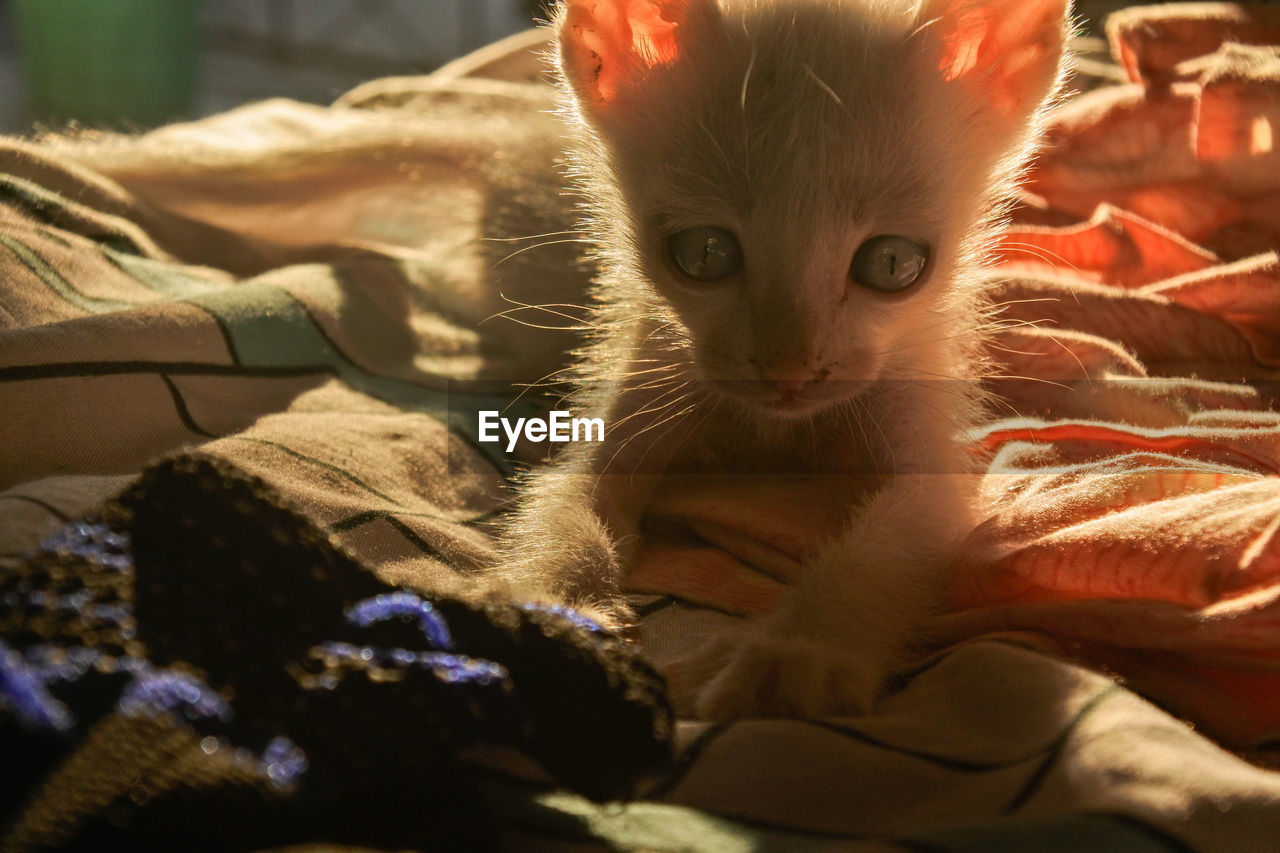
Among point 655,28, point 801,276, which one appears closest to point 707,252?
point 801,276

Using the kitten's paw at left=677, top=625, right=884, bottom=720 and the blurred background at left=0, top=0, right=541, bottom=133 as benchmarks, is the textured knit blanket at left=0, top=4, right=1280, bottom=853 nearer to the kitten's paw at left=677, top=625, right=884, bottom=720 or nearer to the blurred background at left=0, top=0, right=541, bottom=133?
the kitten's paw at left=677, top=625, right=884, bottom=720

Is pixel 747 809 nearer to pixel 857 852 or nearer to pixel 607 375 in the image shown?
pixel 857 852

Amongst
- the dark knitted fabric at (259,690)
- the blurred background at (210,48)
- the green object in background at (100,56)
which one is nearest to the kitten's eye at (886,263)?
→ the dark knitted fabric at (259,690)

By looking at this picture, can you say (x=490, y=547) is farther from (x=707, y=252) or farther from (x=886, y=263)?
(x=886, y=263)

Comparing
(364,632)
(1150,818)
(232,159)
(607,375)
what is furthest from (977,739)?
(232,159)

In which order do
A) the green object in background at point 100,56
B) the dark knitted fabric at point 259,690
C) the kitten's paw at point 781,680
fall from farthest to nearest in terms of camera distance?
the green object in background at point 100,56 → the kitten's paw at point 781,680 → the dark knitted fabric at point 259,690

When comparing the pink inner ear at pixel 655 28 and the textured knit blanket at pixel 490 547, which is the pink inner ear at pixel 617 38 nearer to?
the pink inner ear at pixel 655 28
